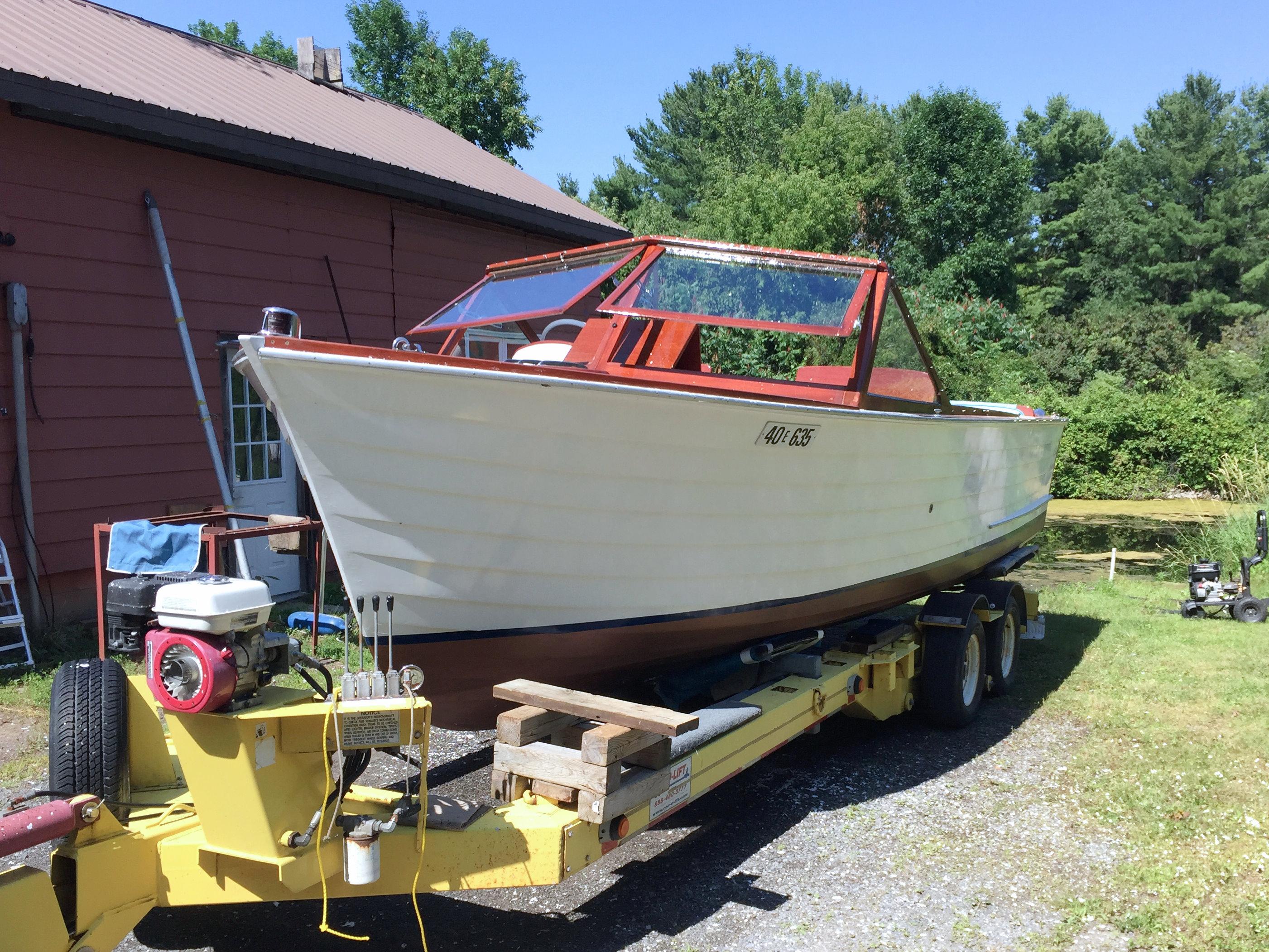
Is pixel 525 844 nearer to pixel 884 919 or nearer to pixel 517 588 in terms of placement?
pixel 517 588

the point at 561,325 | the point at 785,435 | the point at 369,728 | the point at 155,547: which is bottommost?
the point at 369,728

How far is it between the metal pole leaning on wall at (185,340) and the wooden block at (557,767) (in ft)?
14.3

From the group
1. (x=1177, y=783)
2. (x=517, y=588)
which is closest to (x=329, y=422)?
(x=517, y=588)

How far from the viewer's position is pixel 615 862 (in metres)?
3.83

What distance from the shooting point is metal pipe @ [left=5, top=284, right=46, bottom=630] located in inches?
248

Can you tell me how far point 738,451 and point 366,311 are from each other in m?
5.95

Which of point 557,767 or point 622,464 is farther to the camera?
point 622,464

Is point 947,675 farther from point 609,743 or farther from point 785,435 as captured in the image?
point 609,743

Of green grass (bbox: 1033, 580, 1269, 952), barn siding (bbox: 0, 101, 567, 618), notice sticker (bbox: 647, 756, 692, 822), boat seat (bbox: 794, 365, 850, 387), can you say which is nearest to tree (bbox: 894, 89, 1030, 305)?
green grass (bbox: 1033, 580, 1269, 952)

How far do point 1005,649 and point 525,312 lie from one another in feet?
12.1

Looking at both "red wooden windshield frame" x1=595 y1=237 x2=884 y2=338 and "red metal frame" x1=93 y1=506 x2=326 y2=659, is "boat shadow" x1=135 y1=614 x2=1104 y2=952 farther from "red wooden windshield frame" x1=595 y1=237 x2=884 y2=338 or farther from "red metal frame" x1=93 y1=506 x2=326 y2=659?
"red wooden windshield frame" x1=595 y1=237 x2=884 y2=338

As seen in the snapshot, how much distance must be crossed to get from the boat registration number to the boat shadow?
162 cm

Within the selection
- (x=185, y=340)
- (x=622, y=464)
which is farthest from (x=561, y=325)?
(x=185, y=340)

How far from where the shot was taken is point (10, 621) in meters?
5.84
